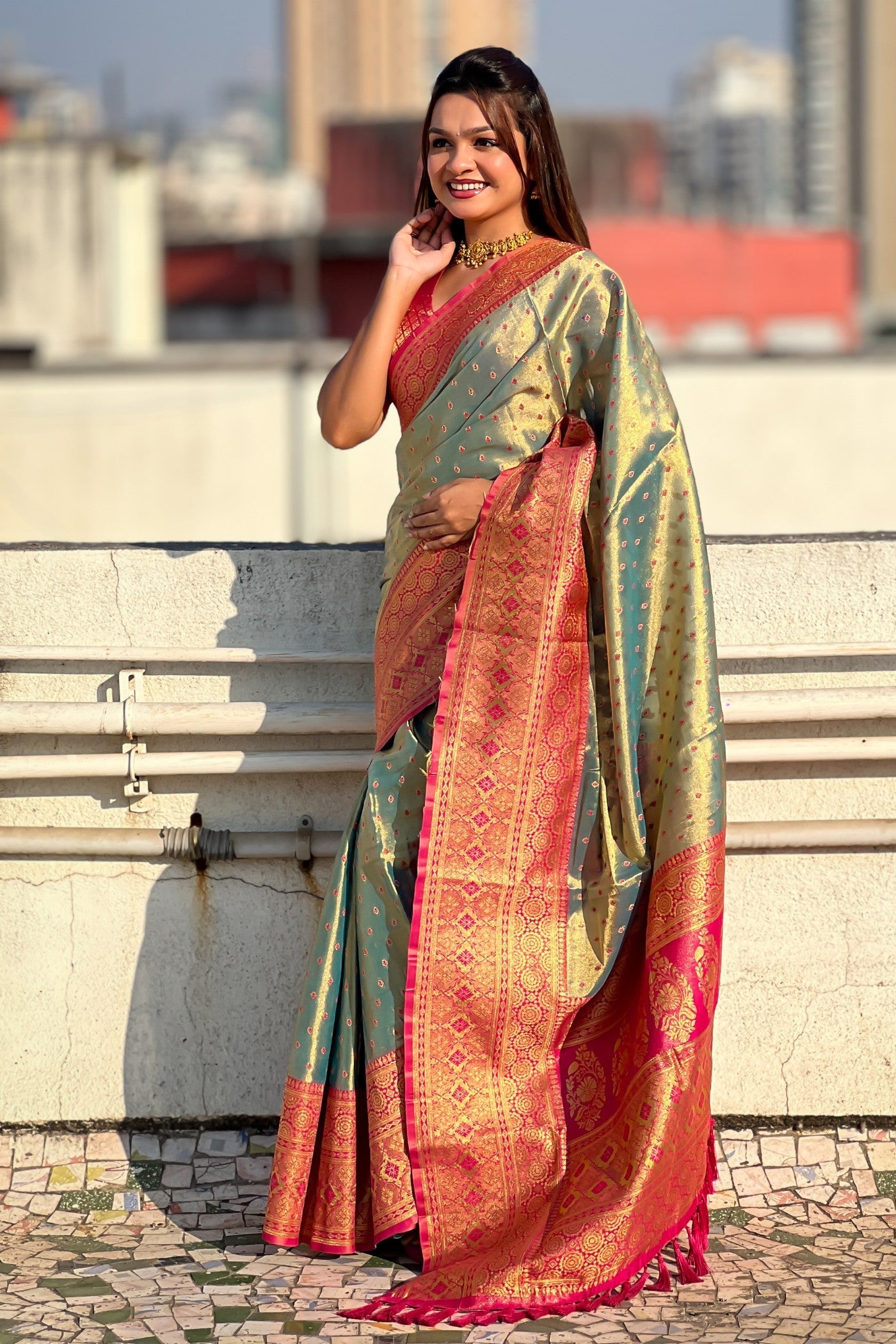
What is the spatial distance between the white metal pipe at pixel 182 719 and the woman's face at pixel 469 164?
80cm

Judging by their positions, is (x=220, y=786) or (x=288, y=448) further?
(x=288, y=448)

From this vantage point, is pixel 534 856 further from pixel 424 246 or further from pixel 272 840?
pixel 424 246

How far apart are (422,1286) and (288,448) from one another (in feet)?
37.7

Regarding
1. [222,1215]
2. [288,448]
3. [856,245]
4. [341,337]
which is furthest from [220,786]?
[856,245]

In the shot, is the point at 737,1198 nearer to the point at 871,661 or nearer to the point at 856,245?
the point at 871,661

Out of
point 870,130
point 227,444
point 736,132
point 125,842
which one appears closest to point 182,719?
point 125,842

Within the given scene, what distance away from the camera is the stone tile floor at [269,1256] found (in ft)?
7.38

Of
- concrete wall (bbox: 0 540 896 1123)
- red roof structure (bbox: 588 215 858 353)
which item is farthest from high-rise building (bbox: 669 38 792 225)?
concrete wall (bbox: 0 540 896 1123)

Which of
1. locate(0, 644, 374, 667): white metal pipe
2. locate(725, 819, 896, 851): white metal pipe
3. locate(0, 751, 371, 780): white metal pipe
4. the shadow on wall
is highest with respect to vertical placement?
locate(0, 644, 374, 667): white metal pipe

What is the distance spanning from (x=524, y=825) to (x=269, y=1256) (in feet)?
2.55

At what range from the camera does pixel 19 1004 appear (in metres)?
2.79

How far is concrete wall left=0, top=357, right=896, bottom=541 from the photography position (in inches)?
492

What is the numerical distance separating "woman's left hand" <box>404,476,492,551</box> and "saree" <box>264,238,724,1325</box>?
0.06 ft

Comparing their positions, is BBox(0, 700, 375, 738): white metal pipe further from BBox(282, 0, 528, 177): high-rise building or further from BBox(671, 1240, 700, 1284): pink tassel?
BBox(282, 0, 528, 177): high-rise building
